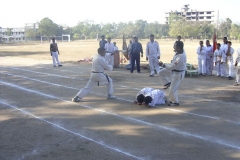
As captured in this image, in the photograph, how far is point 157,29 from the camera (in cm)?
11494

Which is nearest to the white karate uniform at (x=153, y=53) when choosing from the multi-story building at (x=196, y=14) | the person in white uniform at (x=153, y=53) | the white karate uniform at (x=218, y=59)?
the person in white uniform at (x=153, y=53)

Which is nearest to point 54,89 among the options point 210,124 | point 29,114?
point 29,114

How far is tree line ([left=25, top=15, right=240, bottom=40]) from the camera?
91.4m

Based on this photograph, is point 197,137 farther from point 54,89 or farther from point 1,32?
point 1,32

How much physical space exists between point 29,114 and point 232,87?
812 centimetres

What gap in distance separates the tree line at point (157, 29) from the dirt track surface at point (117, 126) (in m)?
59.7

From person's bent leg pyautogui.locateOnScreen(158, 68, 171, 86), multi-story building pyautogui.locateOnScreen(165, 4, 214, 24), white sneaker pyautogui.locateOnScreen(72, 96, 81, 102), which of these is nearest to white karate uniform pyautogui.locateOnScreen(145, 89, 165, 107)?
person's bent leg pyautogui.locateOnScreen(158, 68, 171, 86)

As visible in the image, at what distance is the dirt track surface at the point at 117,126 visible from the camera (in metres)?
5.81

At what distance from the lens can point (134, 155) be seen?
5637 mm

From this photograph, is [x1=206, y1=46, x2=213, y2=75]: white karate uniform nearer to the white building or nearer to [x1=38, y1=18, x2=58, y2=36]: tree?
[x1=38, y1=18, x2=58, y2=36]: tree

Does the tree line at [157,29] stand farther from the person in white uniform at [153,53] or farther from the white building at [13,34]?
the person in white uniform at [153,53]

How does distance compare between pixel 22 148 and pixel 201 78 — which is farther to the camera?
pixel 201 78

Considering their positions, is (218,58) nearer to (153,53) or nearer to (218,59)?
(218,59)

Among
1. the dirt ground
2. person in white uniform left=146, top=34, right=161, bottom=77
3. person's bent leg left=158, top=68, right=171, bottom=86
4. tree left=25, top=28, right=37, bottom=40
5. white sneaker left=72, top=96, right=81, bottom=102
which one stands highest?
tree left=25, top=28, right=37, bottom=40
